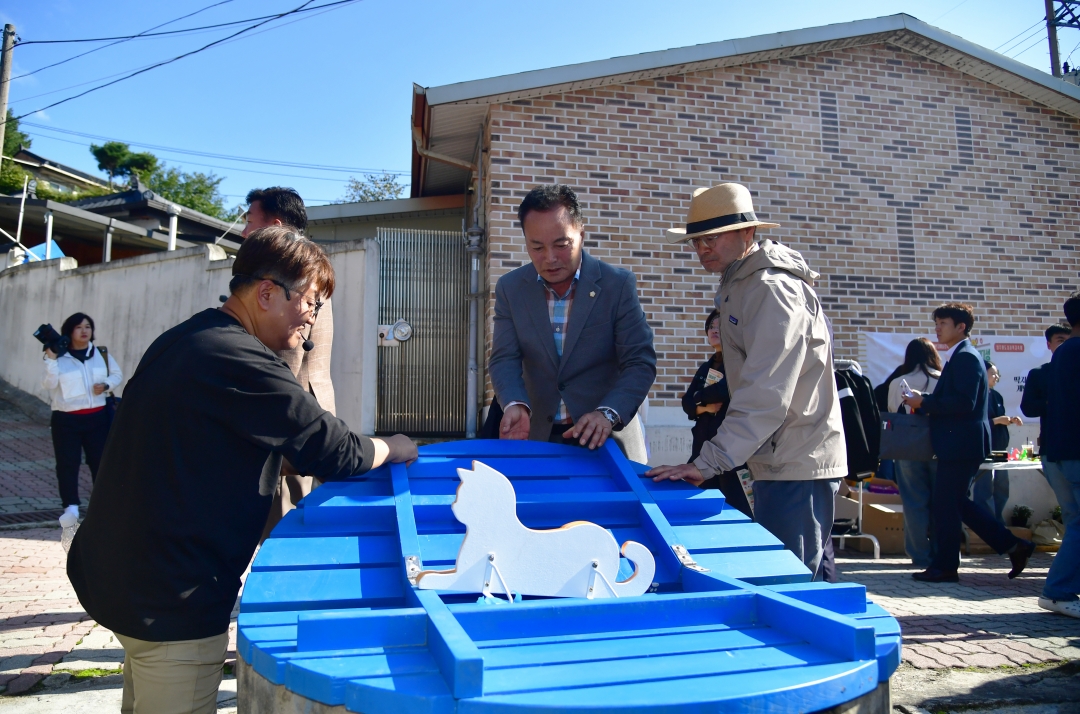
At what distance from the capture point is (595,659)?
139 centimetres

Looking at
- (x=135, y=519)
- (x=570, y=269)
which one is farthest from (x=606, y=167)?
(x=135, y=519)

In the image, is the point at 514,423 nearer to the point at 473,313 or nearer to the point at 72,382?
the point at 72,382

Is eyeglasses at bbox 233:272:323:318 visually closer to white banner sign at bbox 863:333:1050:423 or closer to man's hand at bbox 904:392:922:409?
man's hand at bbox 904:392:922:409

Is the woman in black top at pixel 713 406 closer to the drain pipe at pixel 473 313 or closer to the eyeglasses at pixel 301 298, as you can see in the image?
the eyeglasses at pixel 301 298

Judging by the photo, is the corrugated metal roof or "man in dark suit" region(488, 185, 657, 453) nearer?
"man in dark suit" region(488, 185, 657, 453)

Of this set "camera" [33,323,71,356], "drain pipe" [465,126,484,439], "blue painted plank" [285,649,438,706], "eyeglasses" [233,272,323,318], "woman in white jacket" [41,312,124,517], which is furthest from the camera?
"drain pipe" [465,126,484,439]

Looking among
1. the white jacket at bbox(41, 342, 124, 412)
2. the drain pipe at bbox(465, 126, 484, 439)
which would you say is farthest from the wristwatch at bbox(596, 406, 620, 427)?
the drain pipe at bbox(465, 126, 484, 439)

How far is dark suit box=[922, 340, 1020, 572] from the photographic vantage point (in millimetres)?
5461

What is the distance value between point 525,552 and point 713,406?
284 centimetres

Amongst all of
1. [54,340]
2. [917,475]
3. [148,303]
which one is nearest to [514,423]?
[917,475]

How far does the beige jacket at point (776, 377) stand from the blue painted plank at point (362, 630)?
128cm

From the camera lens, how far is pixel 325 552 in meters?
1.88

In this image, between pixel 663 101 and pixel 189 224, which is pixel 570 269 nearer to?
pixel 663 101

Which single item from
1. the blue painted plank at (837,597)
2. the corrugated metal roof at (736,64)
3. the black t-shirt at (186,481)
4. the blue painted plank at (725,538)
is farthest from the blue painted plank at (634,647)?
the corrugated metal roof at (736,64)
